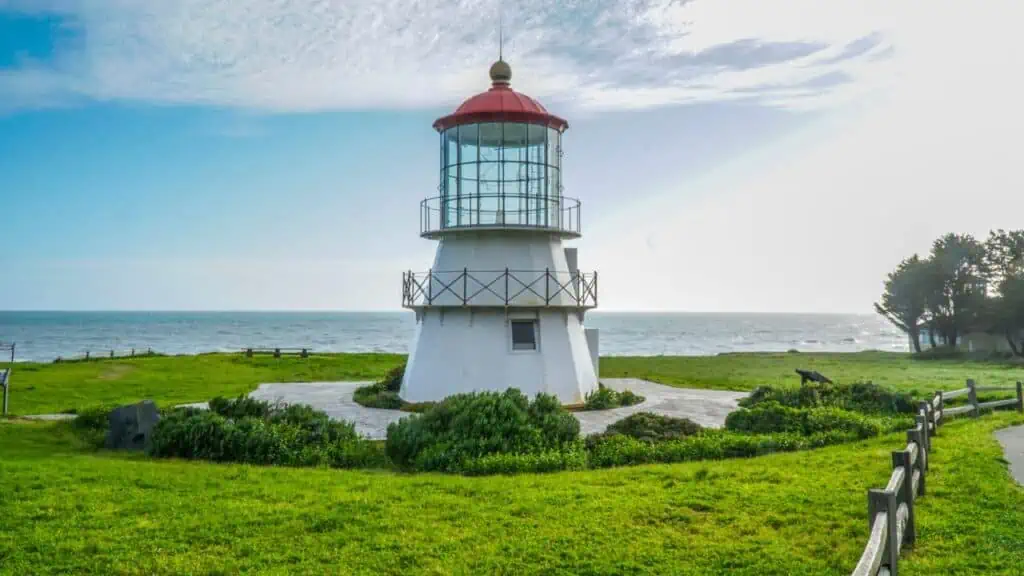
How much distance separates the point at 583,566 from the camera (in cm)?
820

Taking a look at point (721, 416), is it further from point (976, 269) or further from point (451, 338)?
point (976, 269)

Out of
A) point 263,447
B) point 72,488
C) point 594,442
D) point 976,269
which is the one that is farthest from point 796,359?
point 72,488

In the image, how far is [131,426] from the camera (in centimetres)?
1499

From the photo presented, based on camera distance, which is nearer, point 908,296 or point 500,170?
point 500,170

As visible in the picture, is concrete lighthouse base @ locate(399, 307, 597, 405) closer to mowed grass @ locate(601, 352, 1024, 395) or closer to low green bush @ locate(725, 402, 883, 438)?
low green bush @ locate(725, 402, 883, 438)

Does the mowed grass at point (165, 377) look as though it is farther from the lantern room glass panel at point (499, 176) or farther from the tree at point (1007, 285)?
the tree at point (1007, 285)

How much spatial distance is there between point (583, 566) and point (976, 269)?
5623 centimetres

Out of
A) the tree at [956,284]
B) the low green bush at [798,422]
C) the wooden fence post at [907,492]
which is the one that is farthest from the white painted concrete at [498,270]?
the tree at [956,284]

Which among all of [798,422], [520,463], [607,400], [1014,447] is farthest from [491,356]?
[1014,447]

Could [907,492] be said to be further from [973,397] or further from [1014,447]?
[973,397]

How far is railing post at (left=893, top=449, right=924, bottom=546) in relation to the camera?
327 inches

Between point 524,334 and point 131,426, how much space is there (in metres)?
10.4

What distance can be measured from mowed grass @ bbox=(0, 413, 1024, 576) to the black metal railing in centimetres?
871

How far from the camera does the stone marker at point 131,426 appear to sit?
48.9 feet
